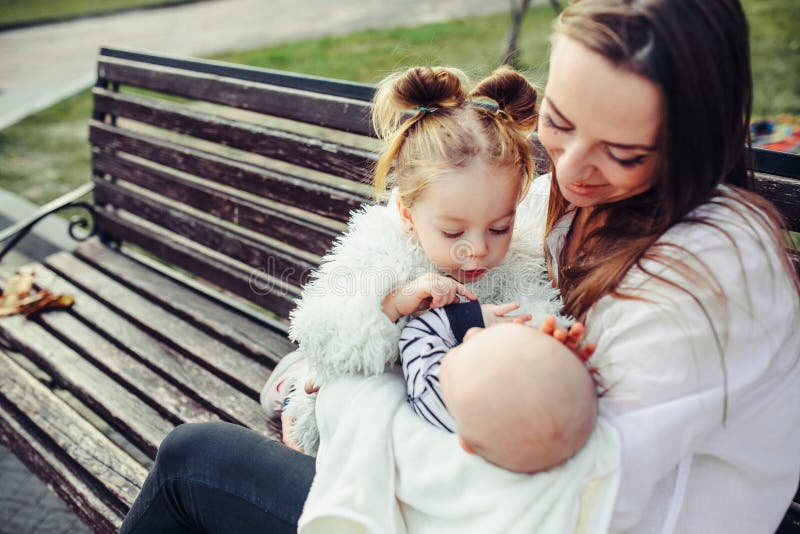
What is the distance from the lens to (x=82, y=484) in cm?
230

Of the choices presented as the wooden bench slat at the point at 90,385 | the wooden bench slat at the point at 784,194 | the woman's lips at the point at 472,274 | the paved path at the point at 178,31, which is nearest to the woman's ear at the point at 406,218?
the woman's lips at the point at 472,274

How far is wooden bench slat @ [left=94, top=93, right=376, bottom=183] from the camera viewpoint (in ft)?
8.57

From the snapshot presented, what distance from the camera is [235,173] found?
304 centimetres

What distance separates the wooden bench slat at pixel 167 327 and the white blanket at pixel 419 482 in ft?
3.42

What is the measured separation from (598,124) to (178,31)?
11687 mm

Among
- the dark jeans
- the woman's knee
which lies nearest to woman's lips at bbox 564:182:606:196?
the dark jeans

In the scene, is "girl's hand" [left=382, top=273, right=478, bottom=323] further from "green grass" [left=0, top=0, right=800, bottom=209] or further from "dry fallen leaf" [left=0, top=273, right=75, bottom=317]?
"green grass" [left=0, top=0, right=800, bottom=209]

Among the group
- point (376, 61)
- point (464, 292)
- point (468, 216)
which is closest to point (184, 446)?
point (464, 292)

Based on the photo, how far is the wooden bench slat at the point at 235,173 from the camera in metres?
2.69

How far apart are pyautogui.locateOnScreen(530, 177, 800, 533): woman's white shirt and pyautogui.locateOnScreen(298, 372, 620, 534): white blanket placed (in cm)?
6

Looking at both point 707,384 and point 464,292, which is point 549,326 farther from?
point 464,292

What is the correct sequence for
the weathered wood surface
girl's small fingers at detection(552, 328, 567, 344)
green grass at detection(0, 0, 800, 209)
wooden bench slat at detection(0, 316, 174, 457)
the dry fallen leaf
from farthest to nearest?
green grass at detection(0, 0, 800, 209), the dry fallen leaf, the weathered wood surface, wooden bench slat at detection(0, 316, 174, 457), girl's small fingers at detection(552, 328, 567, 344)

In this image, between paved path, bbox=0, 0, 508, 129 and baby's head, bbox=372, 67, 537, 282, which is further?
paved path, bbox=0, 0, 508, 129

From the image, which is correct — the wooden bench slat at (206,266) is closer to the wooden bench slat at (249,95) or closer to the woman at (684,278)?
the wooden bench slat at (249,95)
